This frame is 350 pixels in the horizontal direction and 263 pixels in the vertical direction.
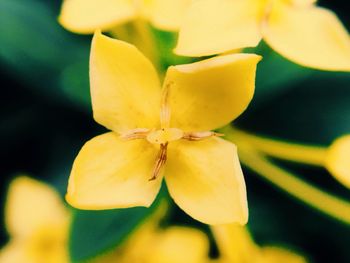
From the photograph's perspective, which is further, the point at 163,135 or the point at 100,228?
the point at 100,228

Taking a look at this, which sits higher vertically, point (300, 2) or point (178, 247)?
point (300, 2)

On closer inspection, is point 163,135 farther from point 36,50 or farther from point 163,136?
point 36,50

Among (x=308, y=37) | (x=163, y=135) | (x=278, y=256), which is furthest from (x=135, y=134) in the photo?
(x=278, y=256)

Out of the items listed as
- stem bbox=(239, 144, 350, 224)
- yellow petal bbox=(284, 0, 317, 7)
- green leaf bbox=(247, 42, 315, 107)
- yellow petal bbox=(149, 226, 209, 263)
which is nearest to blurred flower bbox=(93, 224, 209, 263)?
yellow petal bbox=(149, 226, 209, 263)

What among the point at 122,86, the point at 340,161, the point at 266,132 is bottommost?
the point at 266,132

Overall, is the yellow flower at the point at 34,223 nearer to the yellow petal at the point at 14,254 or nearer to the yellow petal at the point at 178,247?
the yellow petal at the point at 14,254

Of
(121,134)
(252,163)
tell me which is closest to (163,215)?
(252,163)
